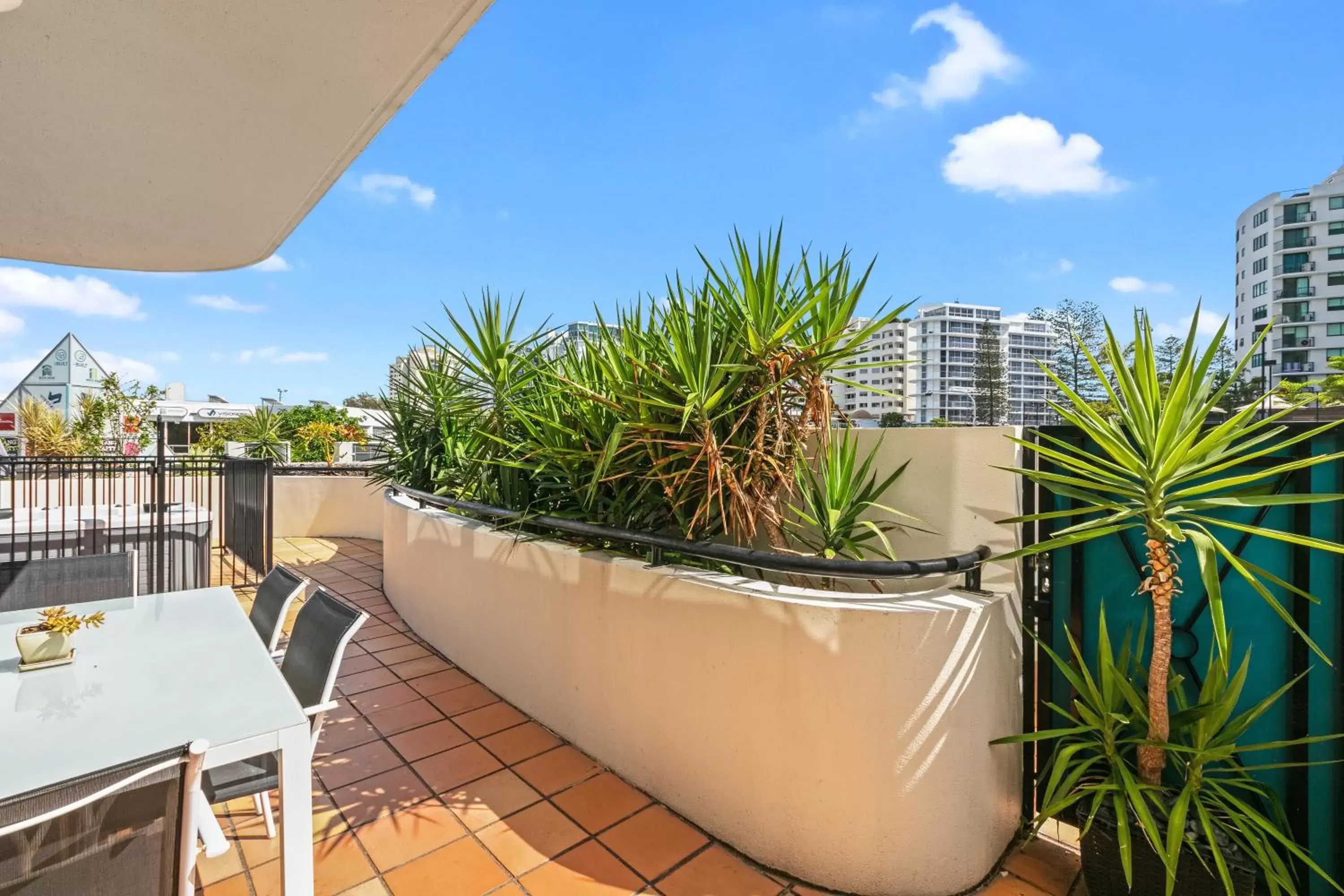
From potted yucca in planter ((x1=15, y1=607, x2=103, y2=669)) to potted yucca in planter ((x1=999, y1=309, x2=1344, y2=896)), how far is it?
294cm

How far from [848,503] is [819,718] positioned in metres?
0.81

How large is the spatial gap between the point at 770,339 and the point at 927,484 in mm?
821

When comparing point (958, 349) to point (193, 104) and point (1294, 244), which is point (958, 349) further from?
point (193, 104)

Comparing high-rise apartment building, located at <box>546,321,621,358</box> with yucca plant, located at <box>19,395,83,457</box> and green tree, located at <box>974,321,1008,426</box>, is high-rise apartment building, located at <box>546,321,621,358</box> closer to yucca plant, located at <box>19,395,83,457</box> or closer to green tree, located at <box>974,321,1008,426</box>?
yucca plant, located at <box>19,395,83,457</box>

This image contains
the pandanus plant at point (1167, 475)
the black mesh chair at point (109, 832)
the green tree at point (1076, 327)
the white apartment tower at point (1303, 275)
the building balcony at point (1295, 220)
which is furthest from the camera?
the building balcony at point (1295, 220)

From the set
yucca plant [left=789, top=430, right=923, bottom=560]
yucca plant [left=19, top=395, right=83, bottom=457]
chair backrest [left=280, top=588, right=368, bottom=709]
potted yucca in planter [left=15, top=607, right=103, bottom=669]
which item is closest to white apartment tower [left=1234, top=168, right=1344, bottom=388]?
yucca plant [left=789, top=430, right=923, bottom=560]

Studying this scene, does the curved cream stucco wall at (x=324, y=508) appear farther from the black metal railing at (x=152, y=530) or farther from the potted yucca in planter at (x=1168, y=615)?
the potted yucca in planter at (x=1168, y=615)

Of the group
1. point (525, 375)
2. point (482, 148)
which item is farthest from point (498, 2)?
point (482, 148)

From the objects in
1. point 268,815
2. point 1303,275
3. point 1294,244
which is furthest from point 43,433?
point 1294,244

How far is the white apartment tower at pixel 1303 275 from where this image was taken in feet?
176

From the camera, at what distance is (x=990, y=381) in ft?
131

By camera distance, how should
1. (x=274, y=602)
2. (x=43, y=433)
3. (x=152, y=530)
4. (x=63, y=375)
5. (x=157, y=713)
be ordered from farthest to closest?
(x=63, y=375) → (x=43, y=433) → (x=152, y=530) → (x=274, y=602) → (x=157, y=713)

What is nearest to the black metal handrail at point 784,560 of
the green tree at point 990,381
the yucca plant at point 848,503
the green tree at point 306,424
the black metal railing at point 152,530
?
the yucca plant at point 848,503

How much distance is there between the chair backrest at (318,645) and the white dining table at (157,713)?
0.47 ft
